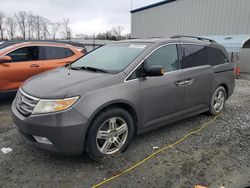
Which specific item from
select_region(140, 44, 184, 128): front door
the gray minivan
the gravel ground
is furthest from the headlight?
select_region(140, 44, 184, 128): front door

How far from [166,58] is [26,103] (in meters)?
2.22

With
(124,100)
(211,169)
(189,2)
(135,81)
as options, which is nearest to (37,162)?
(124,100)

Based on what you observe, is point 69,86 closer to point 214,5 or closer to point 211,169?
point 211,169

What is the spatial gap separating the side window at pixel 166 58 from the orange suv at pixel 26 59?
3507mm

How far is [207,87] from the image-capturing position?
13.8 feet

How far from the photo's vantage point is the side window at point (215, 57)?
4.39 meters

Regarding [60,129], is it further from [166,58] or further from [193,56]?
[193,56]

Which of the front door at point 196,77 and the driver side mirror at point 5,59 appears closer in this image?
the front door at point 196,77

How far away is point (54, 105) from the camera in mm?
2506

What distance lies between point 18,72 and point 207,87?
436cm

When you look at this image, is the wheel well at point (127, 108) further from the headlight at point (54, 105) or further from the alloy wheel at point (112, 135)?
the headlight at point (54, 105)

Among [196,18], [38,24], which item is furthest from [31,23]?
[196,18]

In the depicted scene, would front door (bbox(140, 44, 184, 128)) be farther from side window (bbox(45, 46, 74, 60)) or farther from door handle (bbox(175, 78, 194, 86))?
side window (bbox(45, 46, 74, 60))

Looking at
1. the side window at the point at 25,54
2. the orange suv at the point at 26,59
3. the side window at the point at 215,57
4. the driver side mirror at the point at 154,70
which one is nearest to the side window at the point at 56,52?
the orange suv at the point at 26,59
